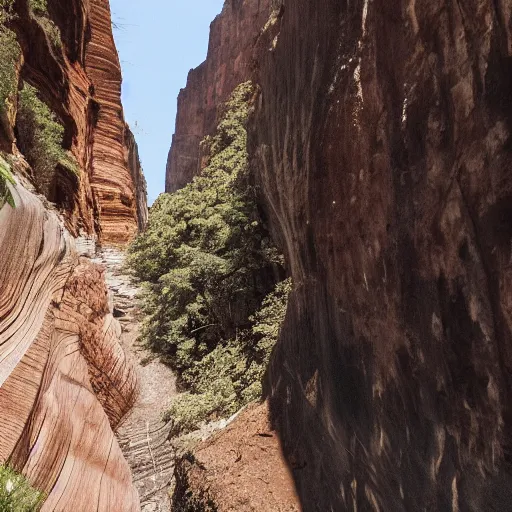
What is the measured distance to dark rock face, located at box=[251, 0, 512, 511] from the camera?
78.2 inches

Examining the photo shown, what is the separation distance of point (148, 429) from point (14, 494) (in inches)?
168

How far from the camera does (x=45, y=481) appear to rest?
11.2 feet

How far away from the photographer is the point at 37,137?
802 centimetres

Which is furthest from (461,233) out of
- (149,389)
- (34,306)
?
(149,389)

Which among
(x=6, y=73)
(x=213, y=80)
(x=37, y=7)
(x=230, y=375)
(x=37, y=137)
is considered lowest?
(x=230, y=375)

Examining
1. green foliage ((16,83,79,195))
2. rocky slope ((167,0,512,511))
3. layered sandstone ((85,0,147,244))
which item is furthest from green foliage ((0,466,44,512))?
layered sandstone ((85,0,147,244))

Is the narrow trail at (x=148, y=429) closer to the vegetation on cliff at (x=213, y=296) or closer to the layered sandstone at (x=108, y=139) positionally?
the vegetation on cliff at (x=213, y=296)

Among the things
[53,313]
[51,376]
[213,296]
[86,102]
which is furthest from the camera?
[86,102]

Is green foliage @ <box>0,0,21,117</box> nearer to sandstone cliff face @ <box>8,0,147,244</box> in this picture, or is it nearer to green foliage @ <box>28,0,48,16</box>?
sandstone cliff face @ <box>8,0,147,244</box>

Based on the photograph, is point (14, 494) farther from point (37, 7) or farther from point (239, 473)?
point (37, 7)

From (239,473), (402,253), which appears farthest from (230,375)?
(402,253)

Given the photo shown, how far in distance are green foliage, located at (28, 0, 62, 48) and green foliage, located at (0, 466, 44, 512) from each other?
9412 mm

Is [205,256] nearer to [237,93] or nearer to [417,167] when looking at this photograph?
[417,167]

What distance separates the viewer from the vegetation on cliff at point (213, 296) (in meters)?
6.90
